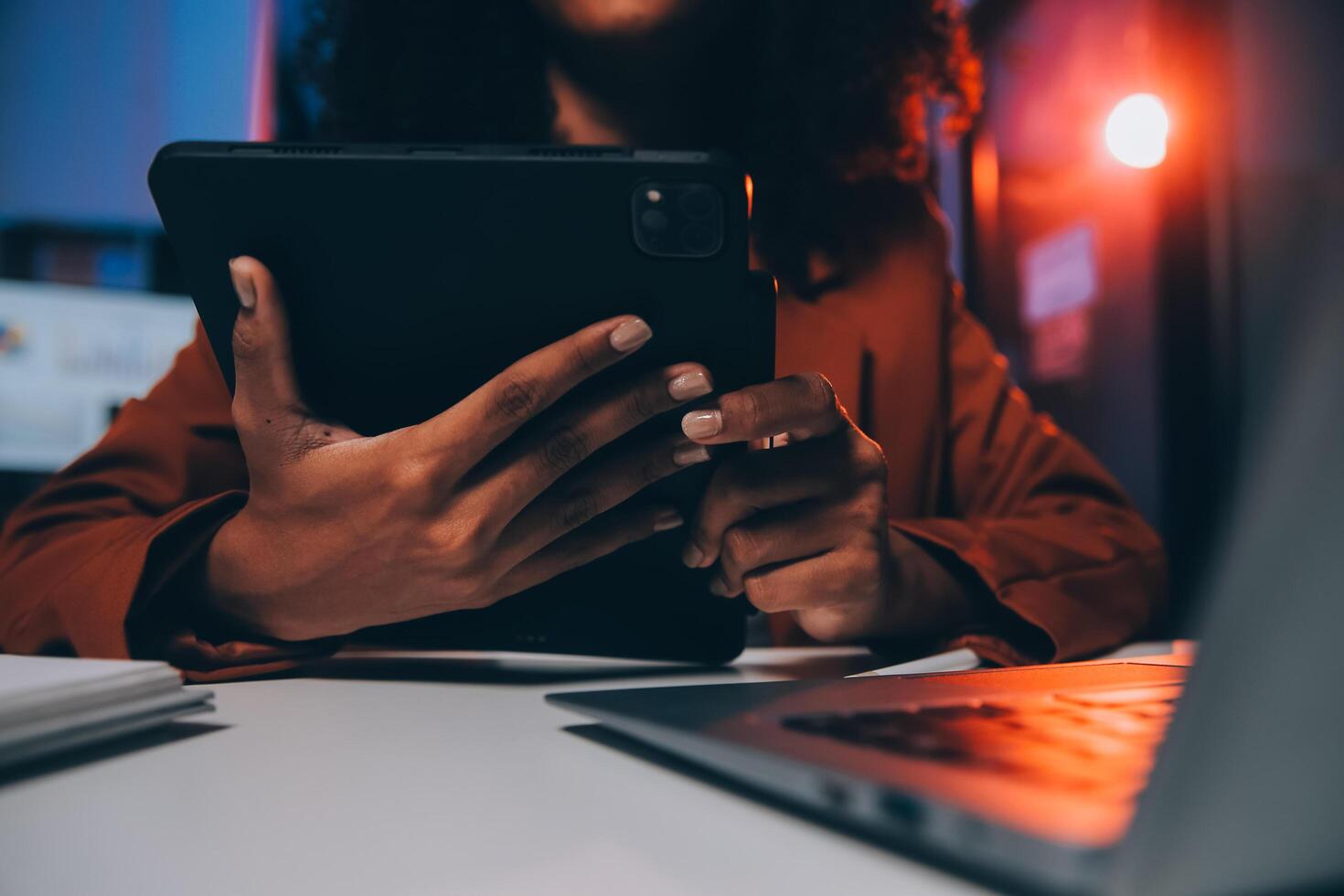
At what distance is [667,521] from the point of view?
507 mm

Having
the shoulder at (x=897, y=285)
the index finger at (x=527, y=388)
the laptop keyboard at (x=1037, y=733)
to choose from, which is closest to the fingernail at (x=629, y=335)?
the index finger at (x=527, y=388)

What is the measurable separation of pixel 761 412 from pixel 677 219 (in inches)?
4.3

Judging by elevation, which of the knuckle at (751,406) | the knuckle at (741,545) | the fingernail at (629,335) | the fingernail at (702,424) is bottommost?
the knuckle at (741,545)

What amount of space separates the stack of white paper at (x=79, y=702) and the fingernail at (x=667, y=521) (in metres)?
0.24

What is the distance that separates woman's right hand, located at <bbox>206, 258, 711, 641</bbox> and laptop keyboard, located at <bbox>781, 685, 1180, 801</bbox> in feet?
0.69

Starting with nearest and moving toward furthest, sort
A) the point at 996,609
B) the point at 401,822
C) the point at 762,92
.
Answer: the point at 401,822
the point at 996,609
the point at 762,92

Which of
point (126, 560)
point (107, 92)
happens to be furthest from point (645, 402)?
point (107, 92)

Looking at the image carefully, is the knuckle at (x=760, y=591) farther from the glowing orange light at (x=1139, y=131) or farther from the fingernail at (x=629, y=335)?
the glowing orange light at (x=1139, y=131)

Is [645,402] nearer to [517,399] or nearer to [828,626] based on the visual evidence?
[517,399]

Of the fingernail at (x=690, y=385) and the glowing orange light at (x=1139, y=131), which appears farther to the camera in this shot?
the glowing orange light at (x=1139, y=131)

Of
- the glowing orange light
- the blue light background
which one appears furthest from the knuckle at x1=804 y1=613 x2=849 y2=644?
the blue light background

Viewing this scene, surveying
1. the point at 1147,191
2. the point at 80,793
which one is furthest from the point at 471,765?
the point at 1147,191

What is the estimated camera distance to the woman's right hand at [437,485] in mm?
434

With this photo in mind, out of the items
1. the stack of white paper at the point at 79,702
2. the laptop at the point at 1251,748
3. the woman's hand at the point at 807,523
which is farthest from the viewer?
the woman's hand at the point at 807,523
